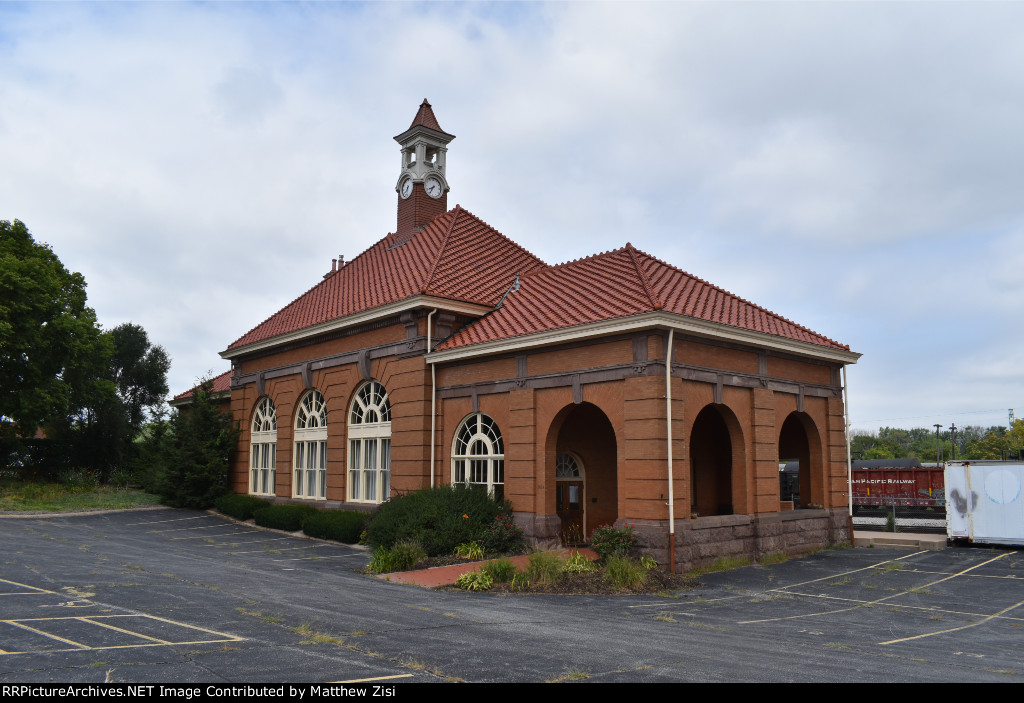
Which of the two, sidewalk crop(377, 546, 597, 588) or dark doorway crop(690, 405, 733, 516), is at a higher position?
dark doorway crop(690, 405, 733, 516)

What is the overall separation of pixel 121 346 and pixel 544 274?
3668 centimetres

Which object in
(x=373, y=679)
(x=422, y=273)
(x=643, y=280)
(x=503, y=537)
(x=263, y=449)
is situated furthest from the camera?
(x=263, y=449)

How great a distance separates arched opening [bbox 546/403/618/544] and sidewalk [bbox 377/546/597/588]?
13.4 ft

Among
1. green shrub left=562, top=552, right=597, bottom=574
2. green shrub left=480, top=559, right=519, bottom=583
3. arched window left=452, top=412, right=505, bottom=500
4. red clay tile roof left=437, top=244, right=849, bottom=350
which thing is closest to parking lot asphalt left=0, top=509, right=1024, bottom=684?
green shrub left=480, top=559, right=519, bottom=583

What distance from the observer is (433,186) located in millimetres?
30125

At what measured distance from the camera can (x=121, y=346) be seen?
4859cm

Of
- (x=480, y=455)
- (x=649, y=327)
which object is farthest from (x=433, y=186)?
(x=649, y=327)

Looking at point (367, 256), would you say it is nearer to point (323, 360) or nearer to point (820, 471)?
point (323, 360)

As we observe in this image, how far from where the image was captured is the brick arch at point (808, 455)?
22.4 m

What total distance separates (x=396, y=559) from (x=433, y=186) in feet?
56.7

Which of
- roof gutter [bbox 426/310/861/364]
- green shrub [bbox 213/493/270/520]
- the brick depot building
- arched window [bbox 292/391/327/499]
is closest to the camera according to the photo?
roof gutter [bbox 426/310/861/364]

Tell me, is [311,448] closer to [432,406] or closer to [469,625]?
[432,406]

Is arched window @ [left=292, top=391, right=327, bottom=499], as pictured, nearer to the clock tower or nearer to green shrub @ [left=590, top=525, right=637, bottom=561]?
the clock tower

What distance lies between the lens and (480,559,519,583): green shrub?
15797 mm
